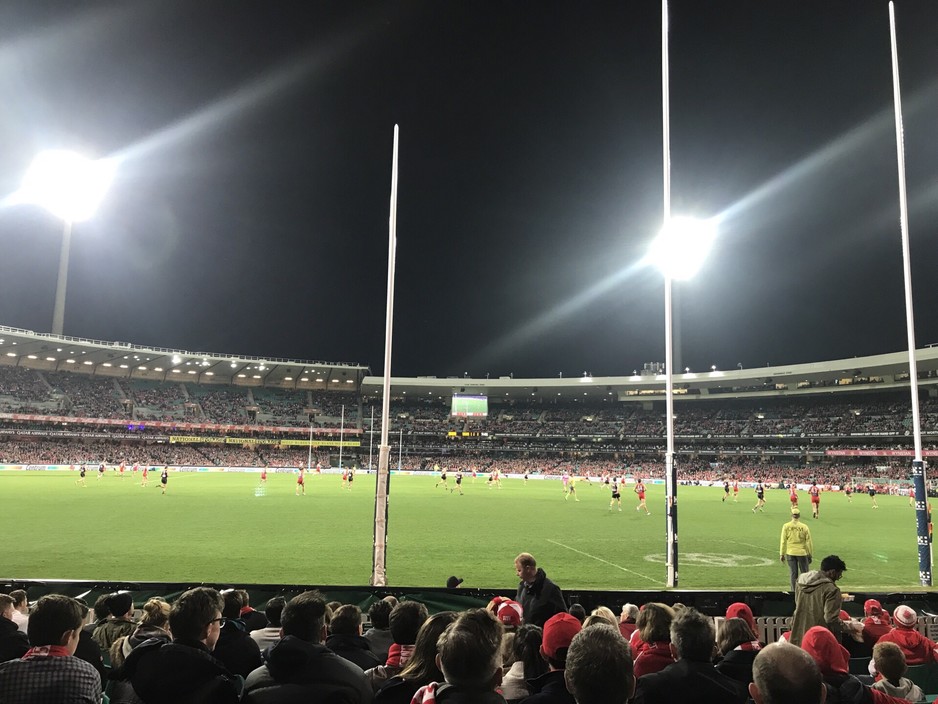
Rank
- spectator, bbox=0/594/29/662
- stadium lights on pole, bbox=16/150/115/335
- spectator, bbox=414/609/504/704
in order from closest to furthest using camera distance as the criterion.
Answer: spectator, bbox=414/609/504/704 < spectator, bbox=0/594/29/662 < stadium lights on pole, bbox=16/150/115/335

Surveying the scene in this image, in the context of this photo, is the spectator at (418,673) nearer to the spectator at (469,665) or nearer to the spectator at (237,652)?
the spectator at (469,665)

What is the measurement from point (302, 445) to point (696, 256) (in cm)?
7692

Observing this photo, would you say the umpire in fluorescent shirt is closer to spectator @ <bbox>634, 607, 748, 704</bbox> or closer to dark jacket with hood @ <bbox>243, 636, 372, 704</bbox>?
spectator @ <bbox>634, 607, 748, 704</bbox>

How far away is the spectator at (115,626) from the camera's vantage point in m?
5.74

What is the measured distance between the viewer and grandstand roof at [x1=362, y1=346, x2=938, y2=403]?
66062mm

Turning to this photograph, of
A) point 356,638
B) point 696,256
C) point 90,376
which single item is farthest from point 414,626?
point 90,376

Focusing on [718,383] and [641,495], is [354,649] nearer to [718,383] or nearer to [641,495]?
[641,495]

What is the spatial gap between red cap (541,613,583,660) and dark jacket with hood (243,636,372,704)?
3.54ft

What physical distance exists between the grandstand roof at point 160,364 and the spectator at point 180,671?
73.8m

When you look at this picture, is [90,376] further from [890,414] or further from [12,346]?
[890,414]

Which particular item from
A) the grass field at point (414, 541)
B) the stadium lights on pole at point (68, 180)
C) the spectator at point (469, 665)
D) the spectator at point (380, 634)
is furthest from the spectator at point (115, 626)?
the stadium lights on pole at point (68, 180)

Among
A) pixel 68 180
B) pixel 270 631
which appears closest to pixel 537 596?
pixel 270 631

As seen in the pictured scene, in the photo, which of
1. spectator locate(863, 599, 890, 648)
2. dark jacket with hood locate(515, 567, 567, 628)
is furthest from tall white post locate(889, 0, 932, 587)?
dark jacket with hood locate(515, 567, 567, 628)

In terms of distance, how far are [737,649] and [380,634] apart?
3.07 meters
